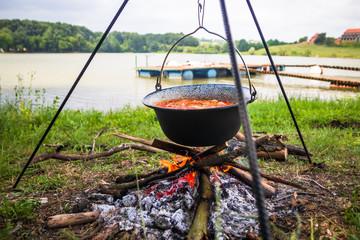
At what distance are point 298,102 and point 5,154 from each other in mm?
6141

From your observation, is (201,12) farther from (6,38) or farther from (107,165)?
(6,38)

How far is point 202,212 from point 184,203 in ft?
0.80

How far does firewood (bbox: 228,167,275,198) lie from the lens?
2100mm

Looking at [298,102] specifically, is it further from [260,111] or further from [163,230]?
[163,230]

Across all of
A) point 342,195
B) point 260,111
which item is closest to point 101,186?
point 342,195

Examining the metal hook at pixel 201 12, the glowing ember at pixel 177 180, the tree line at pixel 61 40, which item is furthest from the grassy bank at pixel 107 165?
the tree line at pixel 61 40

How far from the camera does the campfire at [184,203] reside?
1713 mm

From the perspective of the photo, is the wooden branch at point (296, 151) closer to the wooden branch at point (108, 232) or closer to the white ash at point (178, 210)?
the white ash at point (178, 210)

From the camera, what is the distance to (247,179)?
7.25 feet

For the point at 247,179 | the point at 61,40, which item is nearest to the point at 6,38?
the point at 61,40

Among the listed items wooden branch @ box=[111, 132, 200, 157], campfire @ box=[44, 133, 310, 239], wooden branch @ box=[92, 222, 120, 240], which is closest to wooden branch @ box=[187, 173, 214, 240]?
campfire @ box=[44, 133, 310, 239]

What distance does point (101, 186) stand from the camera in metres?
2.28

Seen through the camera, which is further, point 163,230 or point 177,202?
point 177,202

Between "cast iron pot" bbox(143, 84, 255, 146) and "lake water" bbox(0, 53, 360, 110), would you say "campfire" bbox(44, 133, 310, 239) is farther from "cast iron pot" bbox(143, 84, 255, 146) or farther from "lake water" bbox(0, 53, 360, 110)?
"lake water" bbox(0, 53, 360, 110)
